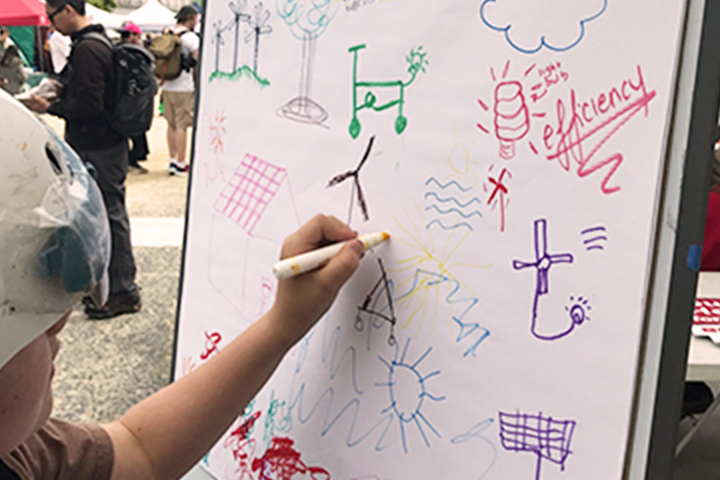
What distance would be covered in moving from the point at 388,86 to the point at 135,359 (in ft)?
7.22

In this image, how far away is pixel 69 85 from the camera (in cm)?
259

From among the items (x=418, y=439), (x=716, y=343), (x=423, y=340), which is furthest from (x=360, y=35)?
(x=716, y=343)

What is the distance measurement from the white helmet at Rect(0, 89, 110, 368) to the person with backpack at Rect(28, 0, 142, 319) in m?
2.14

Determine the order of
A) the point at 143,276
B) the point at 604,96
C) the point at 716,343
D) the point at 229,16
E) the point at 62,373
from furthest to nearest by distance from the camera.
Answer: the point at 143,276
the point at 62,373
the point at 716,343
the point at 229,16
the point at 604,96

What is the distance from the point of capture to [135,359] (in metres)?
2.61

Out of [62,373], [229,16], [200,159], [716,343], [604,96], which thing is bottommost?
[62,373]

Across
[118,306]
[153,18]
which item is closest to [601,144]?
[118,306]

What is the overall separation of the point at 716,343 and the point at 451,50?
36.1 inches

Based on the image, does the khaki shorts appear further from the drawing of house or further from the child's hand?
the child's hand

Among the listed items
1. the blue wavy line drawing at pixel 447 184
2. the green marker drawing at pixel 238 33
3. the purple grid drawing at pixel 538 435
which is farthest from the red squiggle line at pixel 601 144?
the green marker drawing at pixel 238 33

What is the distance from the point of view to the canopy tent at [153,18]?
862cm

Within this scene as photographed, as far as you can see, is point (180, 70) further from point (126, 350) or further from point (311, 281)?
point (311, 281)

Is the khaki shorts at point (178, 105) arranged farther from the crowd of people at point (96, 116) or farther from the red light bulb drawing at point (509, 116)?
the red light bulb drawing at point (509, 116)

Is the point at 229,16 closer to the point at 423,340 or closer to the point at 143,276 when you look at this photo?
the point at 423,340
